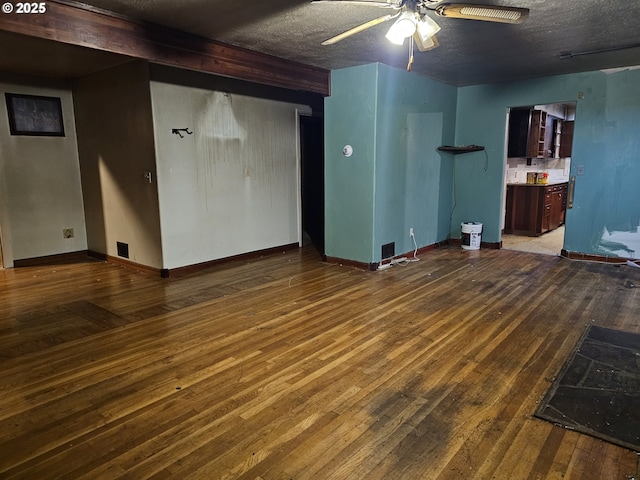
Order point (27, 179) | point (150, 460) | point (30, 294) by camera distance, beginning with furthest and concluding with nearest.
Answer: point (27, 179), point (30, 294), point (150, 460)

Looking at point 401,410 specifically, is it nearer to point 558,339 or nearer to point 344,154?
point 558,339

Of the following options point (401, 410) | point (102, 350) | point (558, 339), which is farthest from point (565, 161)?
point (102, 350)

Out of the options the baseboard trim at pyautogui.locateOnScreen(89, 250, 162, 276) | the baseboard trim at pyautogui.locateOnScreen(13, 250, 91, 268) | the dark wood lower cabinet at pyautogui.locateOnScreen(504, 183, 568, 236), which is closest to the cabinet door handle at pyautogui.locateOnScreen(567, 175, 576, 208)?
the dark wood lower cabinet at pyautogui.locateOnScreen(504, 183, 568, 236)

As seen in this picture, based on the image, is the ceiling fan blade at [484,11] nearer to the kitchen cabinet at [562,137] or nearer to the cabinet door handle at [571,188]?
the cabinet door handle at [571,188]

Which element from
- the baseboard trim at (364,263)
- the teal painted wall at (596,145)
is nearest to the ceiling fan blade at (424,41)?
the baseboard trim at (364,263)

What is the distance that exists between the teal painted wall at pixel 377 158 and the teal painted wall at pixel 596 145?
3.13 feet

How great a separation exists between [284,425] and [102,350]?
1.58 meters

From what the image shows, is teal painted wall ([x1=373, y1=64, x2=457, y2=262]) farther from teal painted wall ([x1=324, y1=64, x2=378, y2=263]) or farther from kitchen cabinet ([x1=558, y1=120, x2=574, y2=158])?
kitchen cabinet ([x1=558, y1=120, x2=574, y2=158])

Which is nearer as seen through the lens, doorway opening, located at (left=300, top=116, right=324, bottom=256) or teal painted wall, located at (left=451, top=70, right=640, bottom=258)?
teal painted wall, located at (left=451, top=70, right=640, bottom=258)

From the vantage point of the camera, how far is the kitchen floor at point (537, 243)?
241 inches

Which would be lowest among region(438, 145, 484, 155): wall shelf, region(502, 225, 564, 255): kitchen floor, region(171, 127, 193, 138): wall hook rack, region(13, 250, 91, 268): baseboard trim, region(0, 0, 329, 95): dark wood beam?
region(502, 225, 564, 255): kitchen floor

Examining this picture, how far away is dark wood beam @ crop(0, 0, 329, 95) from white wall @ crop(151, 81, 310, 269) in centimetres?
93

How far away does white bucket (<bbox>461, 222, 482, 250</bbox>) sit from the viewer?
614 centimetres

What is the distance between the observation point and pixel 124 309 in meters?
3.70
